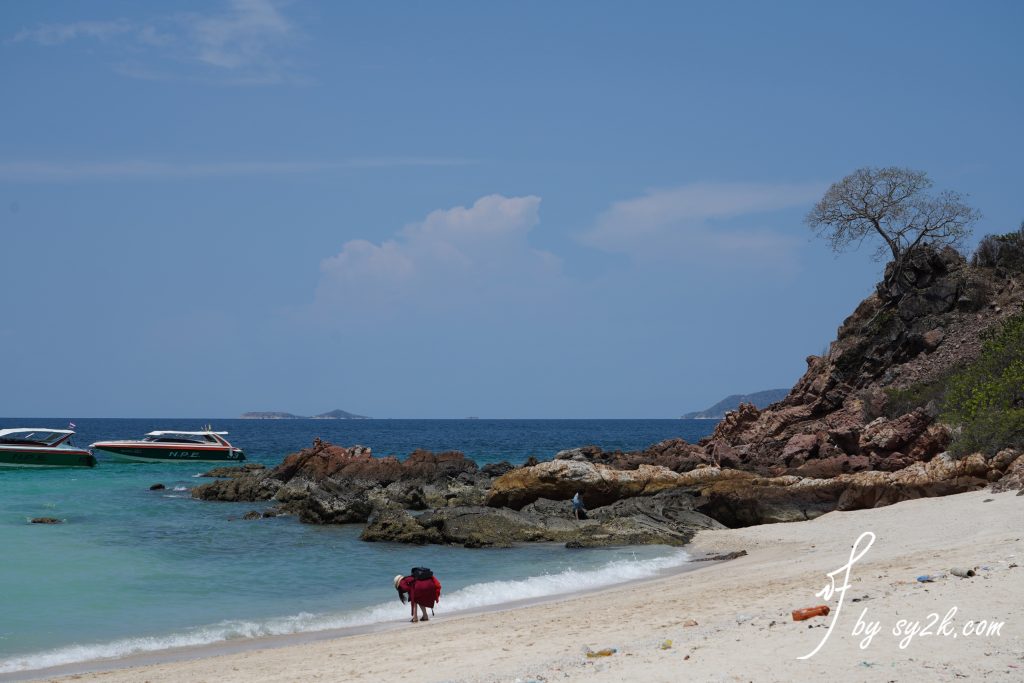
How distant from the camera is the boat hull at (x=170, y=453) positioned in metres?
61.0

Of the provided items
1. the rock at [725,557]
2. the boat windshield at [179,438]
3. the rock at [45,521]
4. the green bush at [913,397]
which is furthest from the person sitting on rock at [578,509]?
the boat windshield at [179,438]

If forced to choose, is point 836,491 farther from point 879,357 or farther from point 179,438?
point 179,438

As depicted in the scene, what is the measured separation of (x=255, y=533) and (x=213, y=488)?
44.1ft

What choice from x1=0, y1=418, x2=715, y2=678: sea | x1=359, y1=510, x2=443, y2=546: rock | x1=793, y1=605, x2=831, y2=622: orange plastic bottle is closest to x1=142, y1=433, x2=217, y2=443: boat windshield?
x1=0, y1=418, x2=715, y2=678: sea

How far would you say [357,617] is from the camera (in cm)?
1658

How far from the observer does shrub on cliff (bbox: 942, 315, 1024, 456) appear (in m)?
25.6

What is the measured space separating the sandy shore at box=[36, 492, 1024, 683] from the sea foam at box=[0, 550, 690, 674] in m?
1.21

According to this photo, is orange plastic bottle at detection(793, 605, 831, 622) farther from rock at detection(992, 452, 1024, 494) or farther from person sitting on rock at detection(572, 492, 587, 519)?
person sitting on rock at detection(572, 492, 587, 519)

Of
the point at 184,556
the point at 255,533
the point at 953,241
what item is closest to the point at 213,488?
the point at 255,533

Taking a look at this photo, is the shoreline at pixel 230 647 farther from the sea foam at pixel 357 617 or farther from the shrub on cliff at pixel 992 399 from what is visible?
the shrub on cliff at pixel 992 399

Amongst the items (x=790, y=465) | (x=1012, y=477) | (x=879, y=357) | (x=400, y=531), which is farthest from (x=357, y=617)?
(x=879, y=357)

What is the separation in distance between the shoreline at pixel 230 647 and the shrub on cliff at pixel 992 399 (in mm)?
14803

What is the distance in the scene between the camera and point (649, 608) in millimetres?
14109

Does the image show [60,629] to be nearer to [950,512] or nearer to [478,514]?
[478,514]
